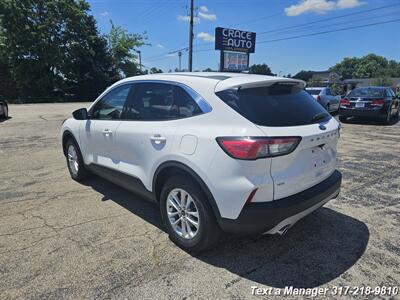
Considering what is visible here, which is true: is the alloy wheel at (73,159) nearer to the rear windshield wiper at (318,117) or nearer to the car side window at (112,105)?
the car side window at (112,105)

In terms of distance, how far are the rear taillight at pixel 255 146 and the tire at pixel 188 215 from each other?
0.51m

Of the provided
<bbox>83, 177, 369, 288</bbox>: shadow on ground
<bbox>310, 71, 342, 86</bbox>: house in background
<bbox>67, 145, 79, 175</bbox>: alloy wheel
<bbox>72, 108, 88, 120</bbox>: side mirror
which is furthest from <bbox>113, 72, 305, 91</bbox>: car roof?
<bbox>310, 71, 342, 86</bbox>: house in background

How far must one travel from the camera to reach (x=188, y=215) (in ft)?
9.98

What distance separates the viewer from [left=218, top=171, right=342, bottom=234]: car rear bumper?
2553 mm

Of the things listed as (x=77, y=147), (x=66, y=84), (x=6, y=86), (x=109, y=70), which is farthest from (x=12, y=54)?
(x=77, y=147)

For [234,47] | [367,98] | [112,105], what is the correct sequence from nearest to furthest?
[112,105] → [367,98] → [234,47]

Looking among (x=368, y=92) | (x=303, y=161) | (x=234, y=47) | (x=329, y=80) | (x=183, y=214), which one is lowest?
(x=183, y=214)

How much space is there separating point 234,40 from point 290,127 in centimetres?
1835

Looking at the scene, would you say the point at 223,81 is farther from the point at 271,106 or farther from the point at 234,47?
the point at 234,47

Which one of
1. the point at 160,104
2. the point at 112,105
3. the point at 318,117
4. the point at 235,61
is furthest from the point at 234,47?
the point at 318,117

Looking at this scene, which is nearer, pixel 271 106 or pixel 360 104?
pixel 271 106

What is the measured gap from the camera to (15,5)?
33.7 meters

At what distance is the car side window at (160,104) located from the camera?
3.10m

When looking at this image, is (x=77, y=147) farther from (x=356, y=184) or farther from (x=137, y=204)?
(x=356, y=184)
